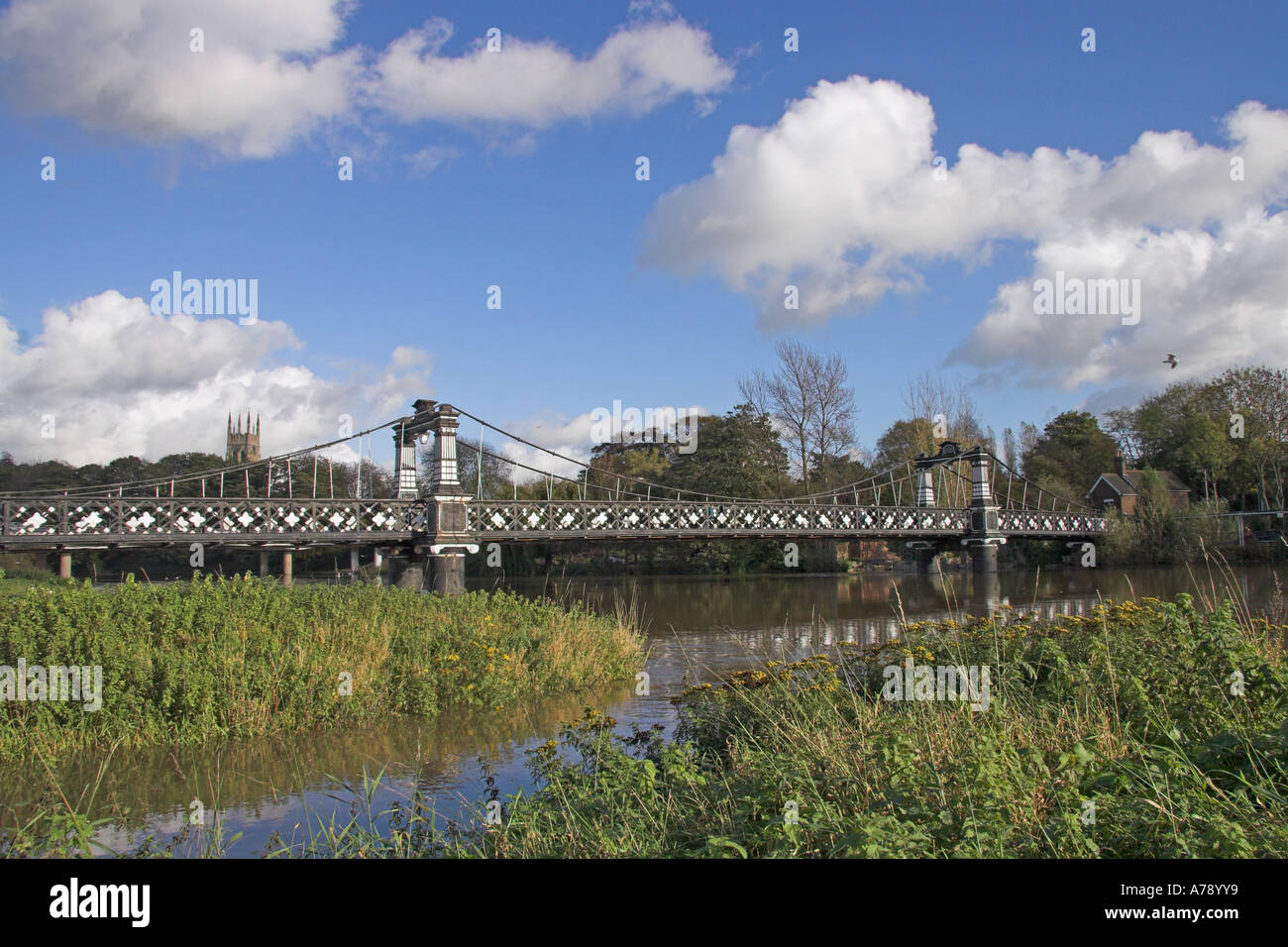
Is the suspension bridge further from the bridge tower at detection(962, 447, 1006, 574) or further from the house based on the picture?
the house

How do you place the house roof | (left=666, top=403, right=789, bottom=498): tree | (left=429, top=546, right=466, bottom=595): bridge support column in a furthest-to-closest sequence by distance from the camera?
the house roof, (left=666, top=403, right=789, bottom=498): tree, (left=429, top=546, right=466, bottom=595): bridge support column

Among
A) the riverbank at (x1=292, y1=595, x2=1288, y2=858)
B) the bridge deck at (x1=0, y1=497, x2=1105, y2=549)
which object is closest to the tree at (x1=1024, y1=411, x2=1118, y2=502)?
the bridge deck at (x1=0, y1=497, x2=1105, y2=549)

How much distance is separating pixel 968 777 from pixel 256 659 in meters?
8.40

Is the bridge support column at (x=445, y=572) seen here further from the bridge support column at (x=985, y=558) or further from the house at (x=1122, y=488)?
the house at (x=1122, y=488)

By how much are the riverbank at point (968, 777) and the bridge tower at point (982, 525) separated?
112ft

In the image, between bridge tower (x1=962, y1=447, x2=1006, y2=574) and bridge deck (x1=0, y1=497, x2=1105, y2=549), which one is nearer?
bridge deck (x1=0, y1=497, x2=1105, y2=549)

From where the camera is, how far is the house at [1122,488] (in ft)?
167

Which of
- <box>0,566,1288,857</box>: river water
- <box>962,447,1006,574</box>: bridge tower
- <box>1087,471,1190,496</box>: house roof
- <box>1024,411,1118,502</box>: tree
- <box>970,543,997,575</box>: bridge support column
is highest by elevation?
<box>1024,411,1118,502</box>: tree

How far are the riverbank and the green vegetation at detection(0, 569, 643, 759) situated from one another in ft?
12.6

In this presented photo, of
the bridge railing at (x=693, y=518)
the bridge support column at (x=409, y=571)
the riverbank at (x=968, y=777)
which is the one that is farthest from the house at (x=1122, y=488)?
the riverbank at (x=968, y=777)

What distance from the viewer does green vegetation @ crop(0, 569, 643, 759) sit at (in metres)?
8.41

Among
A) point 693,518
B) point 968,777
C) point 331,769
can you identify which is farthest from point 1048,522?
point 968,777
